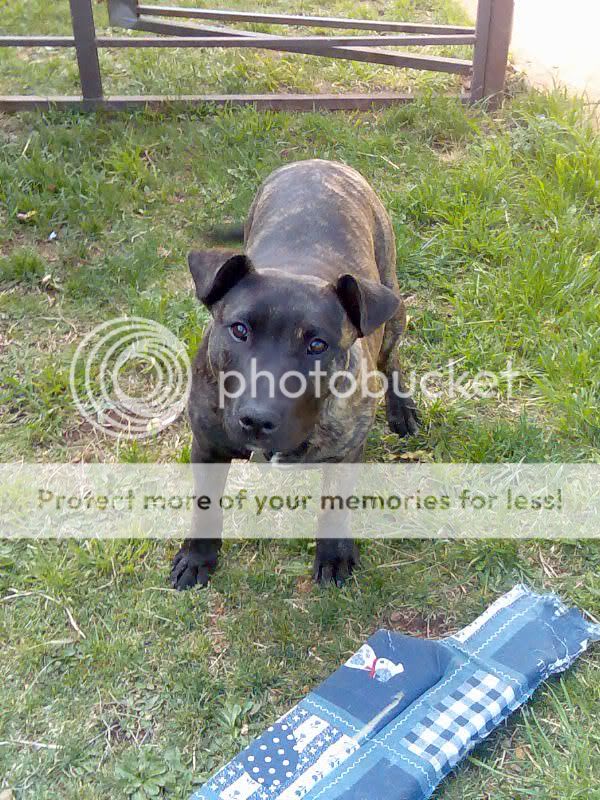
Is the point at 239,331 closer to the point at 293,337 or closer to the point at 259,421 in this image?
the point at 293,337

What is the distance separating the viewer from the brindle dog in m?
3.35

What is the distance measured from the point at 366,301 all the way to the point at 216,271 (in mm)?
598

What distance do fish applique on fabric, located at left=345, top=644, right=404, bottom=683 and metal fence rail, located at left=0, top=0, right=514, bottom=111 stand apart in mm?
4922

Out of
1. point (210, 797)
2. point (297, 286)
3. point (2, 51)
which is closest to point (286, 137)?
point (2, 51)

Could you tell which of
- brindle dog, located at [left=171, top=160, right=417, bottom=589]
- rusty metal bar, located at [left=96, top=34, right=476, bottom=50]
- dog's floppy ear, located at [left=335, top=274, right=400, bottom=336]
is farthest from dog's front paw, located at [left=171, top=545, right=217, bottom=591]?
Answer: rusty metal bar, located at [left=96, top=34, right=476, bottom=50]

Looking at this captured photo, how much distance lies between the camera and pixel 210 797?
3.15 metres

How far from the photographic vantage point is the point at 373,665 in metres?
3.62

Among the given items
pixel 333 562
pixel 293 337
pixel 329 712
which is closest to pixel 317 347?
pixel 293 337

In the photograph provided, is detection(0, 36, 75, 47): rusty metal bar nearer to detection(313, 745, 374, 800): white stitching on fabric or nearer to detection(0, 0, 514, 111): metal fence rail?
detection(0, 0, 514, 111): metal fence rail

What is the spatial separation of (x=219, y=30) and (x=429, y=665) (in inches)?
224

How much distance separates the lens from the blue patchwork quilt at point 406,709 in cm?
318

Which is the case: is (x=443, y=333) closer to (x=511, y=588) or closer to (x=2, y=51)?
(x=511, y=588)

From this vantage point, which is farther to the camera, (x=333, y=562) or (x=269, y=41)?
(x=269, y=41)

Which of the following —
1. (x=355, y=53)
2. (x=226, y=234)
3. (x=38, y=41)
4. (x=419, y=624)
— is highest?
(x=38, y=41)
